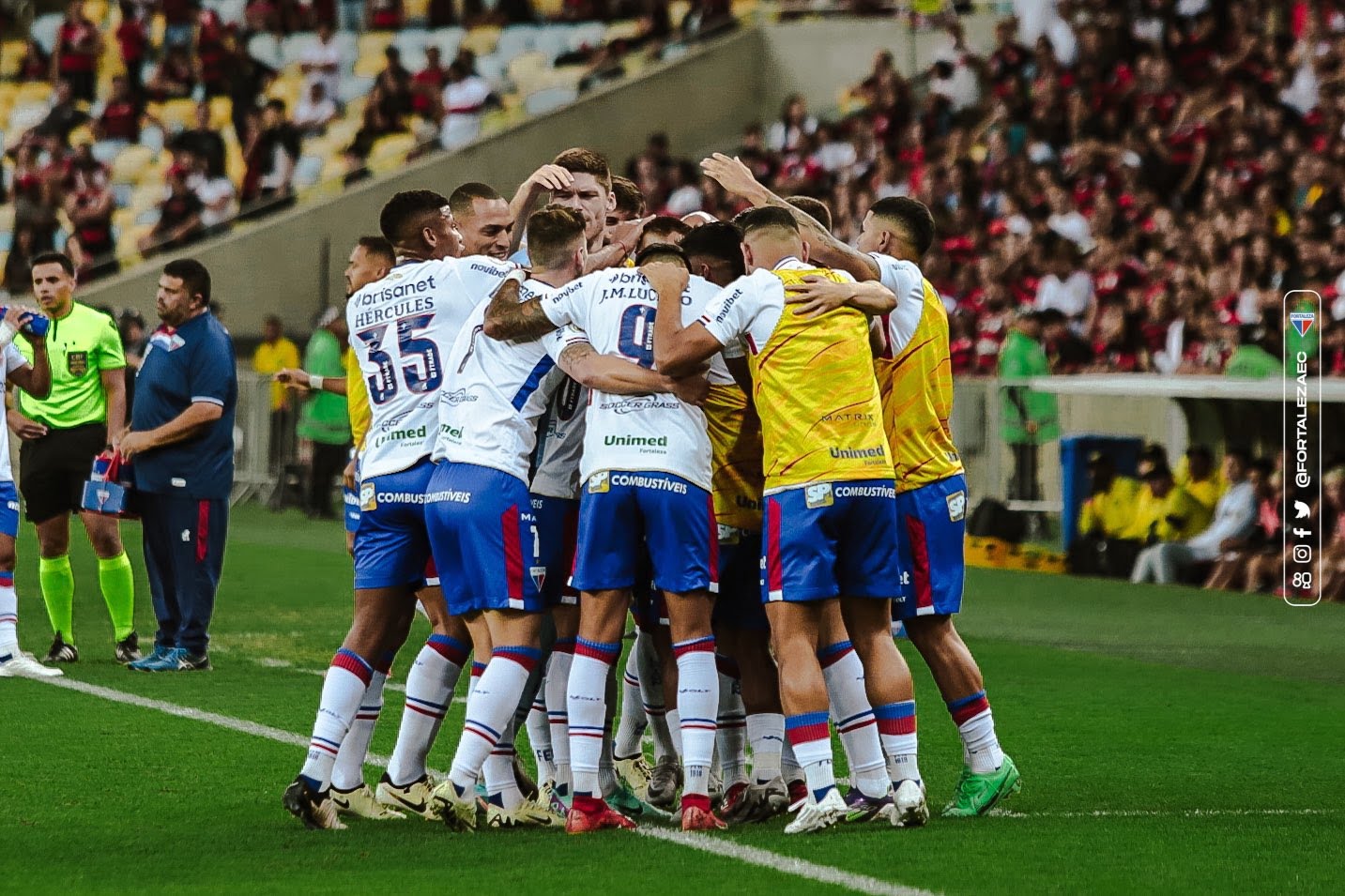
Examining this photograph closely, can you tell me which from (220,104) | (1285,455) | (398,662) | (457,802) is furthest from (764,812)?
(220,104)

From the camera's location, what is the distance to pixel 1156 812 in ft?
24.4

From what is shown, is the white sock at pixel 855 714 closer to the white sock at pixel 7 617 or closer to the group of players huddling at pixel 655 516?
the group of players huddling at pixel 655 516

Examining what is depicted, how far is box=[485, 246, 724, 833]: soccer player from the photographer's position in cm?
695

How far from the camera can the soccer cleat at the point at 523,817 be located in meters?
7.12

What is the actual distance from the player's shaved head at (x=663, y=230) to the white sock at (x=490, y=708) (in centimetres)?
178

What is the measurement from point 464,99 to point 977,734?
2305 centimetres

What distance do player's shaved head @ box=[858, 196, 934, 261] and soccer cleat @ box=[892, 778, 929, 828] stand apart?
2.00 meters

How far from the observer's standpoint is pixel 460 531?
704 centimetres

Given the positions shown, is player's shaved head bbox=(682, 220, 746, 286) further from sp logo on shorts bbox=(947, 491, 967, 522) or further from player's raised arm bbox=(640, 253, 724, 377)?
sp logo on shorts bbox=(947, 491, 967, 522)

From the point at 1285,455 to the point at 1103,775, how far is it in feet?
26.6

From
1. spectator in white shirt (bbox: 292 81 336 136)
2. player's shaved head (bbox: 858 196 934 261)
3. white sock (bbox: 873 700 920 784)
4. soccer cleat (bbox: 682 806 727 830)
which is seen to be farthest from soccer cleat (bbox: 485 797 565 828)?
spectator in white shirt (bbox: 292 81 336 136)

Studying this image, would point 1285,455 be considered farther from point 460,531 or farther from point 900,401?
point 460,531

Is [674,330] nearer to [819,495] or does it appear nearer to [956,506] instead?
[819,495]

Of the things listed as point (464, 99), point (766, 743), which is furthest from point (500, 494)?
point (464, 99)
